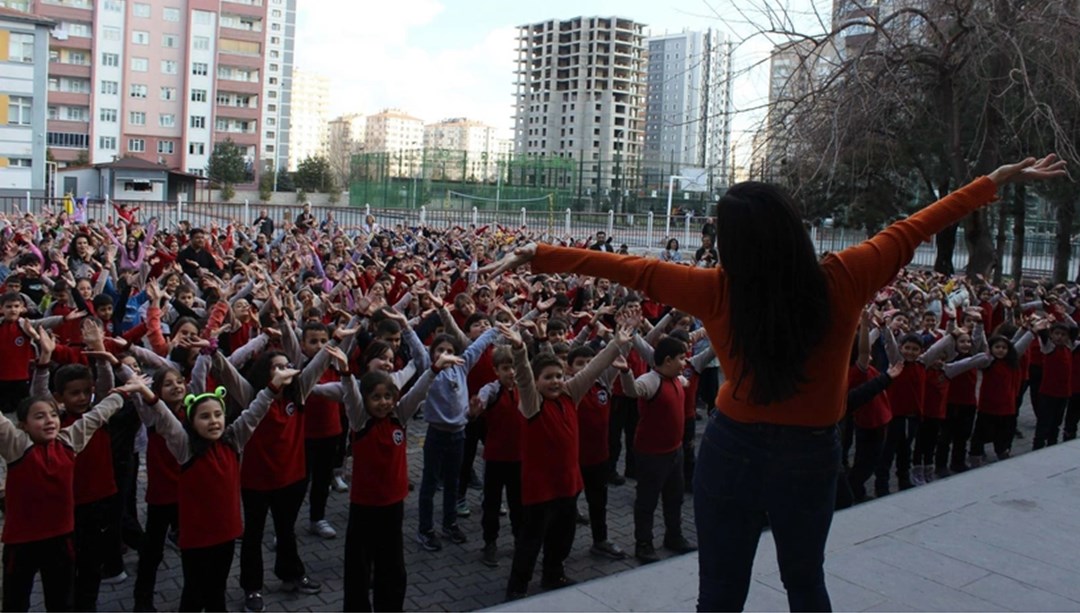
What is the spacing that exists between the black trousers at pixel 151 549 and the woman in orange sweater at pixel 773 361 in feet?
11.7

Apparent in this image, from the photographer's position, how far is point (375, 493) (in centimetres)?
491

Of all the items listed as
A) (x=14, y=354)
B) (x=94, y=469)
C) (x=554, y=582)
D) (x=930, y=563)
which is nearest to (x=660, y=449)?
(x=554, y=582)

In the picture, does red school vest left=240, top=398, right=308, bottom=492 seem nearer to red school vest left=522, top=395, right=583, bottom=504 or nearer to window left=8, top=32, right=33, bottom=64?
red school vest left=522, top=395, right=583, bottom=504

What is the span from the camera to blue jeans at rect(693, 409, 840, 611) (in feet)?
7.89

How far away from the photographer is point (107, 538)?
521cm

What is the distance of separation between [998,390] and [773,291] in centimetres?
710

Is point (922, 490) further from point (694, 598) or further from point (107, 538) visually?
point (107, 538)

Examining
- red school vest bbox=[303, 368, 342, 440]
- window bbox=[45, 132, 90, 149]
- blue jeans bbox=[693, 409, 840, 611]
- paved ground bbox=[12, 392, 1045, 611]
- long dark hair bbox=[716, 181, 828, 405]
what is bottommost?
paved ground bbox=[12, 392, 1045, 611]

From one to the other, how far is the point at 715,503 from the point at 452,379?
4.02m

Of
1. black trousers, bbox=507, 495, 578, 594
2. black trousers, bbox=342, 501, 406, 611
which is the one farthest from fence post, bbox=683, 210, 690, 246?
black trousers, bbox=342, 501, 406, 611

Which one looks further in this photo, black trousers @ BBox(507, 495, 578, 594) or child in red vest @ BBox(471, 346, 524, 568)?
child in red vest @ BBox(471, 346, 524, 568)

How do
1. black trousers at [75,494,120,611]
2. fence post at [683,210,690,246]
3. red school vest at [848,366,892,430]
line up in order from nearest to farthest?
1. black trousers at [75,494,120,611]
2. red school vest at [848,366,892,430]
3. fence post at [683,210,690,246]

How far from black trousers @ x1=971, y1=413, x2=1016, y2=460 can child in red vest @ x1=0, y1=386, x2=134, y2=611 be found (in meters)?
7.45

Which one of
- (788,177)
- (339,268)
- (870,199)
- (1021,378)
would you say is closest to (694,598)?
(1021,378)
